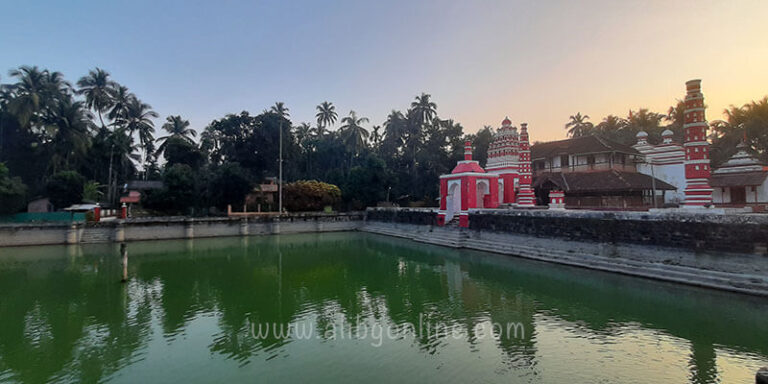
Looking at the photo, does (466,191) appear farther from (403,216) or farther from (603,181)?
(603,181)

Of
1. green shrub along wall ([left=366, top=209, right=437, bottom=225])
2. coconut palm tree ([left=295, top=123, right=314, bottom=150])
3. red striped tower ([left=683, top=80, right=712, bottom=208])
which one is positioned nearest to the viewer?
red striped tower ([left=683, top=80, right=712, bottom=208])

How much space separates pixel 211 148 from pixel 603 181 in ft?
122

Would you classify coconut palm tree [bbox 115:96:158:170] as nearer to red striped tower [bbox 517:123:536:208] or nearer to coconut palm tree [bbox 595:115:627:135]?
red striped tower [bbox 517:123:536:208]

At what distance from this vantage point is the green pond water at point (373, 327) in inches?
232

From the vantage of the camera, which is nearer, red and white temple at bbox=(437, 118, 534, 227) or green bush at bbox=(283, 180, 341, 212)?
red and white temple at bbox=(437, 118, 534, 227)

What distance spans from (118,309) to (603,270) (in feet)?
46.8

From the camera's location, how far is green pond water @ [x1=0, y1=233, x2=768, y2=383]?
5.89 m

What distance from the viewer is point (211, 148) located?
41.0 metres

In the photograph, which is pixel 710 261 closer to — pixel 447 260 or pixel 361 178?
pixel 447 260

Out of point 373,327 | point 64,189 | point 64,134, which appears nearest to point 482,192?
point 373,327

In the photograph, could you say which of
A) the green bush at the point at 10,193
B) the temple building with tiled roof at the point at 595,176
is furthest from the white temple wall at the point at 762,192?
the green bush at the point at 10,193

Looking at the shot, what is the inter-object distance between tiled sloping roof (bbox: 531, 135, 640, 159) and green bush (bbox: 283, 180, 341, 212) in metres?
15.8

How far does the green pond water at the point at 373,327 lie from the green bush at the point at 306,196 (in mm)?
15171

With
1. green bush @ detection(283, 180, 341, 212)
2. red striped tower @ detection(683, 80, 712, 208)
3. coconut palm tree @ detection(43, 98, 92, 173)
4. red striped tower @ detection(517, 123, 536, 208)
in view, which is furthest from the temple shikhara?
coconut palm tree @ detection(43, 98, 92, 173)
